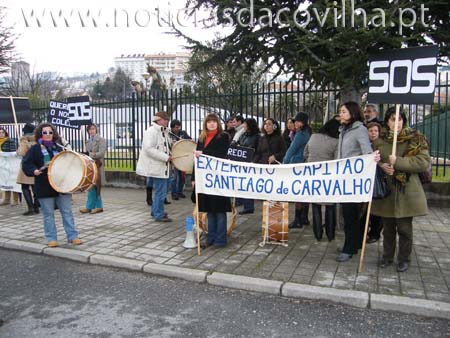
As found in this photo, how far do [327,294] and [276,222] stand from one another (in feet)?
6.09

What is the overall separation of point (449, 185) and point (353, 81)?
432 cm

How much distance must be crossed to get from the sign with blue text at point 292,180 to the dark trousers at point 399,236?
1.54ft

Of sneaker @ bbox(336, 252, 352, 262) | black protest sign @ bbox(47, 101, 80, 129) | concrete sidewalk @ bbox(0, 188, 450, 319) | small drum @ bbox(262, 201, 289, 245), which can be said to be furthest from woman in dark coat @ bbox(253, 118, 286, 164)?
black protest sign @ bbox(47, 101, 80, 129)

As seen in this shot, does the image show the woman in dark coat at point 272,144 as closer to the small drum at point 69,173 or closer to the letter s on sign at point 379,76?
the letter s on sign at point 379,76

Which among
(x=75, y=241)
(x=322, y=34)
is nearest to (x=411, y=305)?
(x=322, y=34)

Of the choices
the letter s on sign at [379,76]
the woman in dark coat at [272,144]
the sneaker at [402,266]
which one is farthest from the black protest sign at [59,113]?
the sneaker at [402,266]

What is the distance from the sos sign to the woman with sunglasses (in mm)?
4630

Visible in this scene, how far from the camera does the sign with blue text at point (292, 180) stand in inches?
197

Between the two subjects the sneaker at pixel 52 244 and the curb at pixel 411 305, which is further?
the sneaker at pixel 52 244

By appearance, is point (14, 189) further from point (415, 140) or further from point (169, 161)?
point (415, 140)

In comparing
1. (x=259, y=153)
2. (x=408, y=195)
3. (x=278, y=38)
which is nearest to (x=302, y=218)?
(x=259, y=153)

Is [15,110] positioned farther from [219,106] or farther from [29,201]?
[219,106]

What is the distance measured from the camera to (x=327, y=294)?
4352 millimetres

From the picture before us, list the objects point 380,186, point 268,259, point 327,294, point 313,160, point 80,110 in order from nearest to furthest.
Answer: point 327,294
point 380,186
point 268,259
point 313,160
point 80,110
